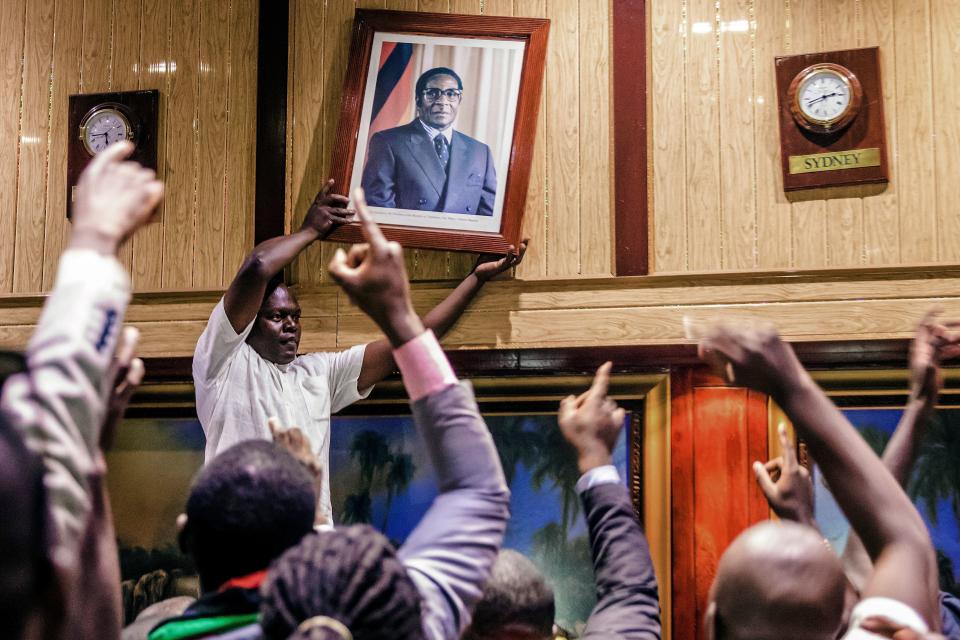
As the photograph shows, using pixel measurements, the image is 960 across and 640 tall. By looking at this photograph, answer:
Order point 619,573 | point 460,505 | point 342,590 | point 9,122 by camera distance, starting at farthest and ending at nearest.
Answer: point 9,122, point 619,573, point 460,505, point 342,590

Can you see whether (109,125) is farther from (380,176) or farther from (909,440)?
(909,440)

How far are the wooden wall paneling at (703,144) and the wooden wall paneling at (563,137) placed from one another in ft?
1.28

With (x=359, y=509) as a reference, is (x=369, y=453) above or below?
above

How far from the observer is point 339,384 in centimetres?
421

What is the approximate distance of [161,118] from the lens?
490cm

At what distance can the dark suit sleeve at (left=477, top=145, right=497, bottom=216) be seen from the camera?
444 cm

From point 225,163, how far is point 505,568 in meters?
3.40

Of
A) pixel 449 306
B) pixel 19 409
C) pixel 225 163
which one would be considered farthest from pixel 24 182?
pixel 19 409

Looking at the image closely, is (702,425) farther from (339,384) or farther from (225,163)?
(225,163)

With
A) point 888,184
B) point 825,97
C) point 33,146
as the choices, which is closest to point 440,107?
point 825,97

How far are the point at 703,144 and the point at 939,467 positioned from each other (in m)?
1.55

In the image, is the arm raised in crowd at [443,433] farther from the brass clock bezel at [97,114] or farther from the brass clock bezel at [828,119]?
the brass clock bezel at [97,114]

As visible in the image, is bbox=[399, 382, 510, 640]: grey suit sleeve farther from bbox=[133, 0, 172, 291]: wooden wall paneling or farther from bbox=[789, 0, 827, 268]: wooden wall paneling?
bbox=[133, 0, 172, 291]: wooden wall paneling

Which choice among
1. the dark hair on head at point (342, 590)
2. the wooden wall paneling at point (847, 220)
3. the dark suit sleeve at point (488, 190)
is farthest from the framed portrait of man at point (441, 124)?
the dark hair on head at point (342, 590)
